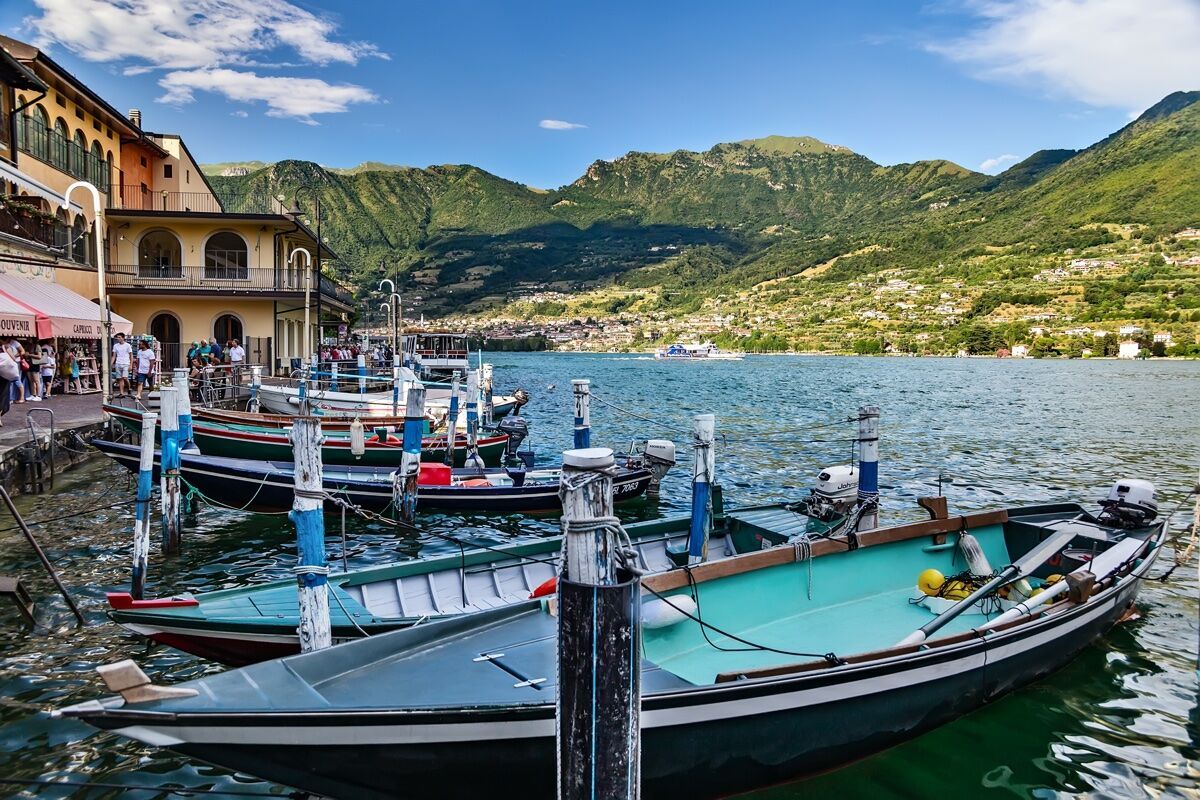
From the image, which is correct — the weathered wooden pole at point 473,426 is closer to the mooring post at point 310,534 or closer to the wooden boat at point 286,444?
the wooden boat at point 286,444

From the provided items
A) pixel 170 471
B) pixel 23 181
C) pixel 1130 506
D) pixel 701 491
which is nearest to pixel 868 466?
pixel 701 491

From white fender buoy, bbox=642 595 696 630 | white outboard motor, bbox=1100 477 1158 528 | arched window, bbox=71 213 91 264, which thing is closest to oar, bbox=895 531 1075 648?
white outboard motor, bbox=1100 477 1158 528

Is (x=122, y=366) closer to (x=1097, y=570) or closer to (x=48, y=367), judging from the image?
(x=48, y=367)

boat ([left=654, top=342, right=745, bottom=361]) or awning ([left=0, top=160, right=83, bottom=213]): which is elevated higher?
awning ([left=0, top=160, right=83, bottom=213])

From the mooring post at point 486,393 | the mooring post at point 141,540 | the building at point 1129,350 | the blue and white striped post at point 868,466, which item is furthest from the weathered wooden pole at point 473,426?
the building at point 1129,350

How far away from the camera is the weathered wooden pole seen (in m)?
19.8

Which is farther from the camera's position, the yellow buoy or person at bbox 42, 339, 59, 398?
person at bbox 42, 339, 59, 398

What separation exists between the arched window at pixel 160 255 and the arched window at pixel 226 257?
126 cm

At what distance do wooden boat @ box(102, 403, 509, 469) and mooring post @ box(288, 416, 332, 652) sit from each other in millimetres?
11633

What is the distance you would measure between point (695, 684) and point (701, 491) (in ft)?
15.6

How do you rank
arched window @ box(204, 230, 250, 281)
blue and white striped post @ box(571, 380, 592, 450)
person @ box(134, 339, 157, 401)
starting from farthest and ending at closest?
arched window @ box(204, 230, 250, 281), person @ box(134, 339, 157, 401), blue and white striped post @ box(571, 380, 592, 450)

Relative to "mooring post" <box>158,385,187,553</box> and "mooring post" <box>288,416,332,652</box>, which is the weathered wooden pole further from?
"mooring post" <box>288,416,332,652</box>

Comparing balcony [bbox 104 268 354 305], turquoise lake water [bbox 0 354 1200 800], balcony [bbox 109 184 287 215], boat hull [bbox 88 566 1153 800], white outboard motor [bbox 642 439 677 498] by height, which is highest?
balcony [bbox 109 184 287 215]

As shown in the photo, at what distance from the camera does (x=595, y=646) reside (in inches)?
169
